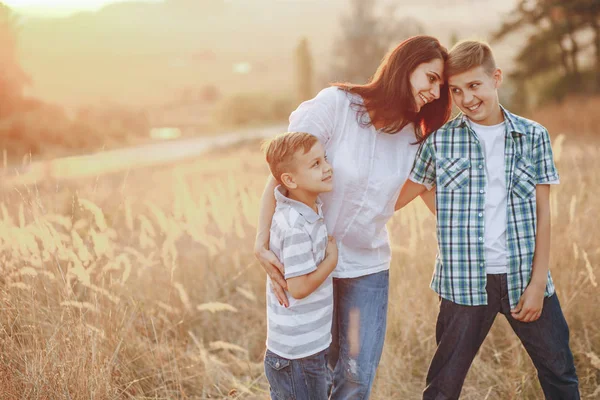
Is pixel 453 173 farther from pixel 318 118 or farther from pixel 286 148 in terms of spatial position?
pixel 286 148

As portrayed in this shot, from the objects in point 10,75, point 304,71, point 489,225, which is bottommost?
point 489,225

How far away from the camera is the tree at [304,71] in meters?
27.0

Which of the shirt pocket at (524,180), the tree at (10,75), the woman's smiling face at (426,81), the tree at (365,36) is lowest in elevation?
the shirt pocket at (524,180)

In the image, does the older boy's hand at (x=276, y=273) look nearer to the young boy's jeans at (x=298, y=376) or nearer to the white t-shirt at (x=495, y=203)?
the young boy's jeans at (x=298, y=376)

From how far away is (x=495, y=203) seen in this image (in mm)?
2111

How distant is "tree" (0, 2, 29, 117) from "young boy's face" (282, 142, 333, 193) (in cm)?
1566

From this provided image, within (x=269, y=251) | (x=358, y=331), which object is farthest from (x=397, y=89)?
(x=358, y=331)

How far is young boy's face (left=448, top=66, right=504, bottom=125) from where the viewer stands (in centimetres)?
212

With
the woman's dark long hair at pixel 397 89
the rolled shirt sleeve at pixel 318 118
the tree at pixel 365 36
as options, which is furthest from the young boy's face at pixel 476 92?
the tree at pixel 365 36

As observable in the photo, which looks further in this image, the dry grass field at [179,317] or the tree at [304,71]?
the tree at [304,71]

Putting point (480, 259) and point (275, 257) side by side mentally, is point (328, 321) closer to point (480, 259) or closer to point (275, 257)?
point (275, 257)

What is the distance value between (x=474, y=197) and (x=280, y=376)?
39.6 inches

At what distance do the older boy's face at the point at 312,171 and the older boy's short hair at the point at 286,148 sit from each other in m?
0.02

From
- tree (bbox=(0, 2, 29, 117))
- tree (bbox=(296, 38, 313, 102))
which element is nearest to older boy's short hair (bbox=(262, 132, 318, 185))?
tree (bbox=(0, 2, 29, 117))
